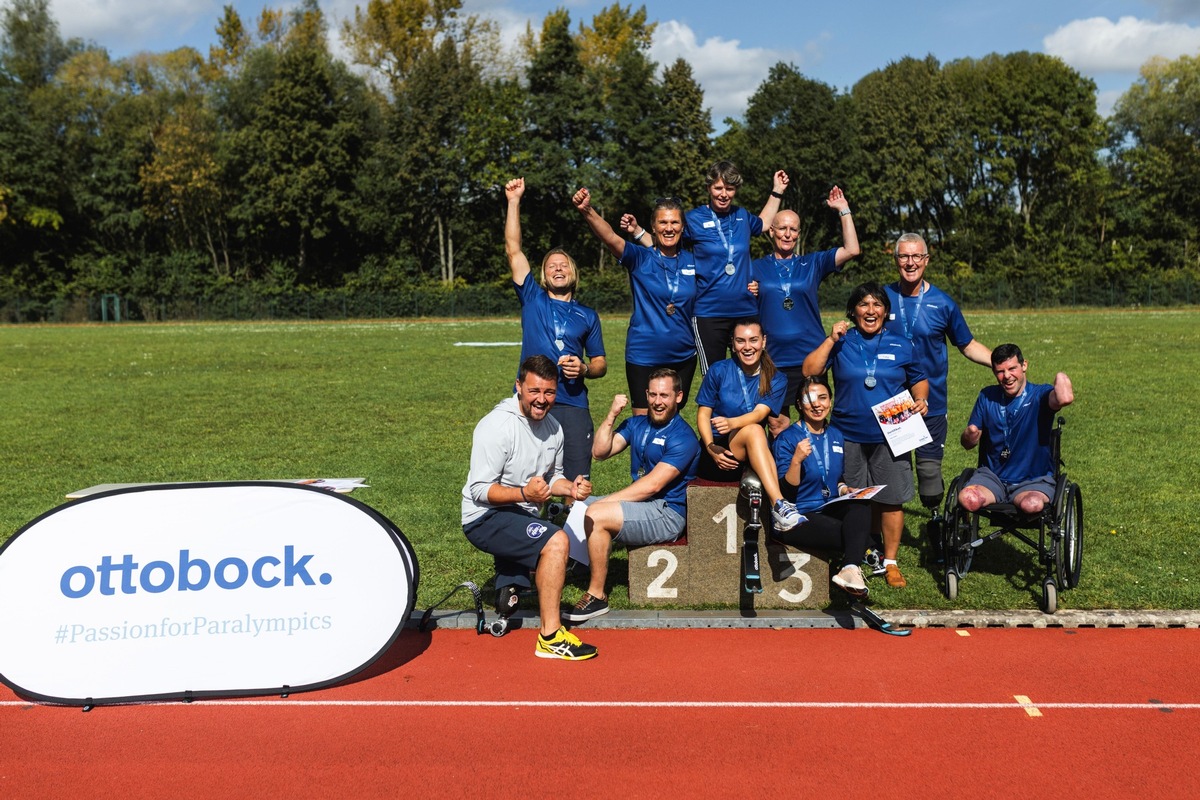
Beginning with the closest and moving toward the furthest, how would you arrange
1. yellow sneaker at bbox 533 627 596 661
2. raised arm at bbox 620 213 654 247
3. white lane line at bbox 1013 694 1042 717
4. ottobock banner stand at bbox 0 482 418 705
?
white lane line at bbox 1013 694 1042 717 → ottobock banner stand at bbox 0 482 418 705 → yellow sneaker at bbox 533 627 596 661 → raised arm at bbox 620 213 654 247

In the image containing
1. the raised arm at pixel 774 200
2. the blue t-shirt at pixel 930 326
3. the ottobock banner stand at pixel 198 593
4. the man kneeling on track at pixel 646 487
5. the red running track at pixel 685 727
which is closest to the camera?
the red running track at pixel 685 727

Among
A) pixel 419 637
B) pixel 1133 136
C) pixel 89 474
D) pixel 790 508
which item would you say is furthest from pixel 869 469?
pixel 1133 136

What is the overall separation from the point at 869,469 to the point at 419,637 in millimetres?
2928

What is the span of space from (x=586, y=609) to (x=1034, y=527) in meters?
2.69

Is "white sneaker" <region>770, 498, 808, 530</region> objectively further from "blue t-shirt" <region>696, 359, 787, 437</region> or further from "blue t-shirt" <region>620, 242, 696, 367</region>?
"blue t-shirt" <region>620, 242, 696, 367</region>

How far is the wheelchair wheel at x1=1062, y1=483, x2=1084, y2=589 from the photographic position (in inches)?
246

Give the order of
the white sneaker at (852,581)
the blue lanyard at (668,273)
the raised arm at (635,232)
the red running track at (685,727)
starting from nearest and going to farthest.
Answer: the red running track at (685,727)
the white sneaker at (852,581)
the raised arm at (635,232)
the blue lanyard at (668,273)

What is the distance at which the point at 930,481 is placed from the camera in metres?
7.23

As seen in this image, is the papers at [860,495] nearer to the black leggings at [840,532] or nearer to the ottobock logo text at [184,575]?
the black leggings at [840,532]

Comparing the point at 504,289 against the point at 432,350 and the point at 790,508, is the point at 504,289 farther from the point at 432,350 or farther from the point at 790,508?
the point at 790,508

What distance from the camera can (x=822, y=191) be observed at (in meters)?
58.2

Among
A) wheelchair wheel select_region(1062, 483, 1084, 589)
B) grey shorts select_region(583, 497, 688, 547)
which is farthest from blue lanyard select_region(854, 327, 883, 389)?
grey shorts select_region(583, 497, 688, 547)

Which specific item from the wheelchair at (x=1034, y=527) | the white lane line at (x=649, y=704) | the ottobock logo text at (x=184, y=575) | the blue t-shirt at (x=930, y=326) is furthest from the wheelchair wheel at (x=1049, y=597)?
the ottobock logo text at (x=184, y=575)

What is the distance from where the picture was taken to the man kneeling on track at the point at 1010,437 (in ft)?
20.8
